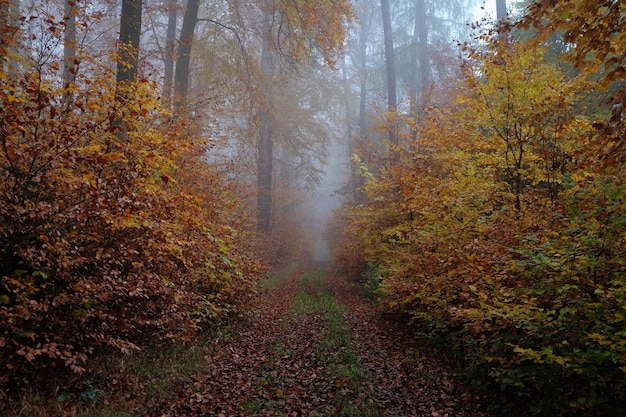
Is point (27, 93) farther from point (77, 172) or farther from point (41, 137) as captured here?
point (77, 172)

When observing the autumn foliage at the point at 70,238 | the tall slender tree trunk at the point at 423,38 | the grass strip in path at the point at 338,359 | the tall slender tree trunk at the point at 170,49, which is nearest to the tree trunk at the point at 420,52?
the tall slender tree trunk at the point at 423,38

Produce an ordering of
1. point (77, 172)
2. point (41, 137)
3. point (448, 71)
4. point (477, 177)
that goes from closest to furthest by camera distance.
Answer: point (41, 137)
point (77, 172)
point (477, 177)
point (448, 71)

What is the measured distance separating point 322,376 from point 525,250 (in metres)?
3.44

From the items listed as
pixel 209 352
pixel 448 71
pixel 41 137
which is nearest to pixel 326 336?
pixel 209 352

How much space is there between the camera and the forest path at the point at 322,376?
5.25m

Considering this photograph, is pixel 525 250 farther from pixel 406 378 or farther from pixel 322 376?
pixel 322 376

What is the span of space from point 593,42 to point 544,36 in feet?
2.10

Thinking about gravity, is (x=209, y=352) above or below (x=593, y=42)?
below

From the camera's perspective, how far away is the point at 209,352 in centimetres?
725

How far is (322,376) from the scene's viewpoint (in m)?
6.30

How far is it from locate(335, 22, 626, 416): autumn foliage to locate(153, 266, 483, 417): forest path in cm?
62

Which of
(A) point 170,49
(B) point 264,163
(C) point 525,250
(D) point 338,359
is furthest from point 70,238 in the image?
(B) point 264,163

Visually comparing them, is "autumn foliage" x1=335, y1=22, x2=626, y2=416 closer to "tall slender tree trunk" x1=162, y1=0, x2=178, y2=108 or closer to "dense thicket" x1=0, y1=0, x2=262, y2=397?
"dense thicket" x1=0, y1=0, x2=262, y2=397

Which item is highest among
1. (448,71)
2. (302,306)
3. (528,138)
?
(448,71)
